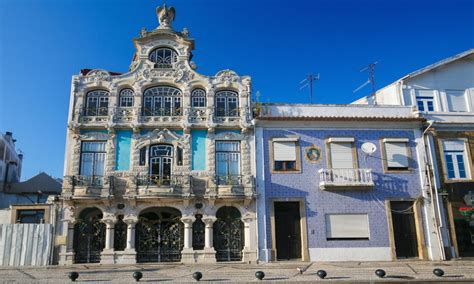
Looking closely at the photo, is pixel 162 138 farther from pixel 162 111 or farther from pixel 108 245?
pixel 108 245

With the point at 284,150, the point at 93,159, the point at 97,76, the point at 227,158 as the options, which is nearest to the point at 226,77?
the point at 227,158

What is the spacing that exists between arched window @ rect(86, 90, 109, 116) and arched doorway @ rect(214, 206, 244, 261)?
865cm

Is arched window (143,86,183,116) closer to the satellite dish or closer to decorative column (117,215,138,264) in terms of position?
decorative column (117,215,138,264)

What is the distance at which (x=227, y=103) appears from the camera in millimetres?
23109

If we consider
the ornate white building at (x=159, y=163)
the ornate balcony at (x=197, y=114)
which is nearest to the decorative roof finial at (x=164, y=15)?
the ornate white building at (x=159, y=163)

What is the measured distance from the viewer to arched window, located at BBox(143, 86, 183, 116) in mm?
22414

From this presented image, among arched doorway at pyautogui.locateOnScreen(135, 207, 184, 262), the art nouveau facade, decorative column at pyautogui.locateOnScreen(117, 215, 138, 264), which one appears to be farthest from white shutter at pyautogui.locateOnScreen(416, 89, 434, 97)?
decorative column at pyautogui.locateOnScreen(117, 215, 138, 264)

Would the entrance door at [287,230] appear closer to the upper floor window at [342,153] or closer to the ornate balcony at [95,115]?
the upper floor window at [342,153]

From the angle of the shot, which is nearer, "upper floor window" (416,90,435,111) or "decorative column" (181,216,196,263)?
"decorative column" (181,216,196,263)

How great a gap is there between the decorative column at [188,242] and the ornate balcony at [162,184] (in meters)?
1.51

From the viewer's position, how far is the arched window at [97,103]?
22.2 metres

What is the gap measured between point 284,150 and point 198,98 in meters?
5.80

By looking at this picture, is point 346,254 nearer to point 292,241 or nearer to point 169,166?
point 292,241

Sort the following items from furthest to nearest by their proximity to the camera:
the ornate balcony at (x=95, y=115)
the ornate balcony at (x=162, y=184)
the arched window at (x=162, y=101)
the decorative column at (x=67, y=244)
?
the arched window at (x=162, y=101) → the ornate balcony at (x=95, y=115) → the ornate balcony at (x=162, y=184) → the decorative column at (x=67, y=244)
